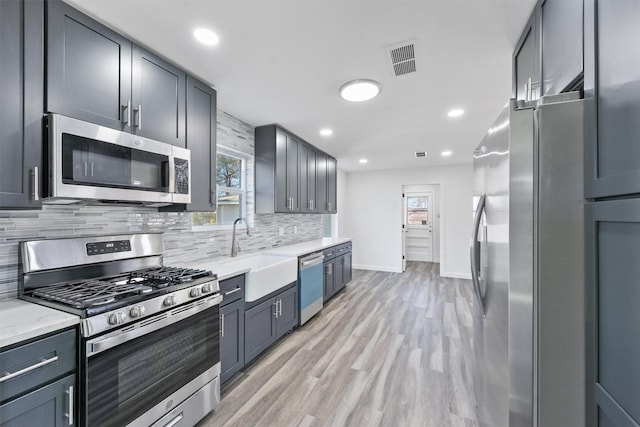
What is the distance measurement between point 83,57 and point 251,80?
3.51ft

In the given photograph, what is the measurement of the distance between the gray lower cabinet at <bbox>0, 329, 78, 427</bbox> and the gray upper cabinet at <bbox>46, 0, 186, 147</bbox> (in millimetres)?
1114

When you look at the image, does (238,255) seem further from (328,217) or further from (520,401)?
(328,217)

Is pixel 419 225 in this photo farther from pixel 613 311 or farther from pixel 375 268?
pixel 613 311

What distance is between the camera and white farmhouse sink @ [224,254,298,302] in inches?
88.1

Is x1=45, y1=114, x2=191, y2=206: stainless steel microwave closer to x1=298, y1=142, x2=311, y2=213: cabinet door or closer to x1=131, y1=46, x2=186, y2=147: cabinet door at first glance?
x1=131, y1=46, x2=186, y2=147: cabinet door

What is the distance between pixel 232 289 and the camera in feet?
6.79

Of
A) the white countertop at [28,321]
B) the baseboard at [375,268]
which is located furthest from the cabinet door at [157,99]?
the baseboard at [375,268]

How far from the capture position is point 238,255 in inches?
117

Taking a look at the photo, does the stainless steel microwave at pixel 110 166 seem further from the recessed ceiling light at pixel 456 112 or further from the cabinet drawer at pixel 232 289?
the recessed ceiling light at pixel 456 112

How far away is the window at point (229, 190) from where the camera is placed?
2867 millimetres

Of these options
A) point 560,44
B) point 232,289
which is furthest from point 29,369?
point 560,44

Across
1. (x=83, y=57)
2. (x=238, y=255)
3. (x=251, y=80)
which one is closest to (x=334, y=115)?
(x=251, y=80)

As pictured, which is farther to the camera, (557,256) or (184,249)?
(184,249)

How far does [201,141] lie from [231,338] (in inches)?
63.2
